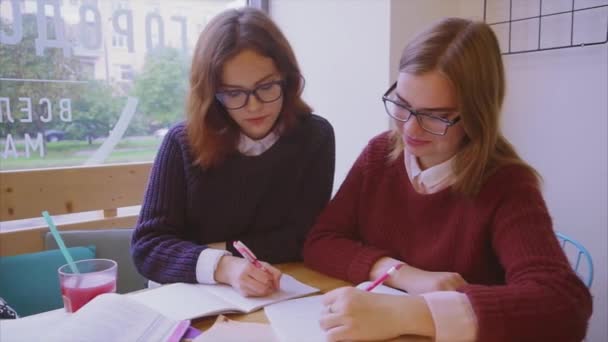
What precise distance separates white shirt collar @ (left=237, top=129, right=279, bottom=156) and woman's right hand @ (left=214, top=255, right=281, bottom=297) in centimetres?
37

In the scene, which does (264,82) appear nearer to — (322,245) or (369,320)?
(322,245)

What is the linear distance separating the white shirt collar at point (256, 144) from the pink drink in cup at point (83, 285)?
1.50 ft

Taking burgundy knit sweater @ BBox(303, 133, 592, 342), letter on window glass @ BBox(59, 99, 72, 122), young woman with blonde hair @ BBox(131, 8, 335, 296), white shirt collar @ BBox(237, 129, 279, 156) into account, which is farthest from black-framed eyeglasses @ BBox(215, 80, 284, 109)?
letter on window glass @ BBox(59, 99, 72, 122)

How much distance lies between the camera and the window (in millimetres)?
1804

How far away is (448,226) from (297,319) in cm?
37

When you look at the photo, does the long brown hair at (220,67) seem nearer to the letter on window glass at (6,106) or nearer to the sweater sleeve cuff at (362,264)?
the sweater sleeve cuff at (362,264)

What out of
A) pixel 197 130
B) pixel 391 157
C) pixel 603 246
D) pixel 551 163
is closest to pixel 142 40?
pixel 197 130

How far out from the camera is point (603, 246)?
164cm

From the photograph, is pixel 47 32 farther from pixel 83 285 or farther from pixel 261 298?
pixel 261 298

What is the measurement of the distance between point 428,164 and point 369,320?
44 centimetres

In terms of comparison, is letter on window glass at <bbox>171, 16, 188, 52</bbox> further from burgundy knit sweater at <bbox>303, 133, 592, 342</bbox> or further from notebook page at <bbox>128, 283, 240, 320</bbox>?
notebook page at <bbox>128, 283, 240, 320</bbox>

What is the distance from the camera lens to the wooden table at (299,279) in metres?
0.77

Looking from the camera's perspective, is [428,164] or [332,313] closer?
[332,313]

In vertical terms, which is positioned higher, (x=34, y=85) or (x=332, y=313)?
(x=34, y=85)
